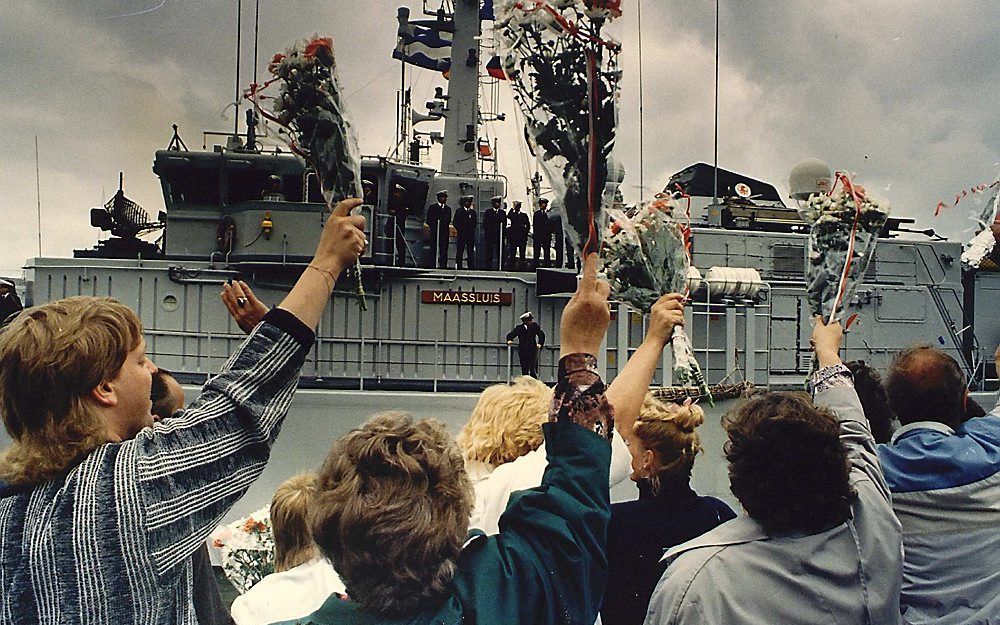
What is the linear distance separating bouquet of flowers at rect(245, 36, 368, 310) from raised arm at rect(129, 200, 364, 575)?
686 mm

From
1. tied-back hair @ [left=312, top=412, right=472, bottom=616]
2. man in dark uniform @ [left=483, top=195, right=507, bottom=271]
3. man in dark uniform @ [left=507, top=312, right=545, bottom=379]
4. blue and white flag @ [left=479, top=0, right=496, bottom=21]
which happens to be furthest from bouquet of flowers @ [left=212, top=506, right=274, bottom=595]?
blue and white flag @ [left=479, top=0, right=496, bottom=21]

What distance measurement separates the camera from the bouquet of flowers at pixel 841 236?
2.85 metres

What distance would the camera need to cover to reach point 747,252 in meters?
12.2

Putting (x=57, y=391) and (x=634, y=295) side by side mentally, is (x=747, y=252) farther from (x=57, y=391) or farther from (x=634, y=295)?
(x=57, y=391)

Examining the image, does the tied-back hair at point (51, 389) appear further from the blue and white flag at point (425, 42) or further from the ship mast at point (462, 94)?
the blue and white flag at point (425, 42)

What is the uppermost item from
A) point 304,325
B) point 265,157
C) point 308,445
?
point 265,157

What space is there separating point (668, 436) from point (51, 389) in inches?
65.5

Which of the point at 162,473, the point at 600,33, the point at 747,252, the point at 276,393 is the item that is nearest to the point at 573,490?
the point at 276,393

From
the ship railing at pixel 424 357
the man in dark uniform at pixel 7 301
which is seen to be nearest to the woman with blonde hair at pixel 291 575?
the ship railing at pixel 424 357

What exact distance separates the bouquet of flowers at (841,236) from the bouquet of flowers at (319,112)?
1.71m

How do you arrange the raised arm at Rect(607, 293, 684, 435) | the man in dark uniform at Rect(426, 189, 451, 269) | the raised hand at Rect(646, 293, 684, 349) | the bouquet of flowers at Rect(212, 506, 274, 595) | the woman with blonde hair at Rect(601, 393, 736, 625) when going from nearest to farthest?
the raised arm at Rect(607, 293, 684, 435)
the raised hand at Rect(646, 293, 684, 349)
the woman with blonde hair at Rect(601, 393, 736, 625)
the bouquet of flowers at Rect(212, 506, 274, 595)
the man in dark uniform at Rect(426, 189, 451, 269)

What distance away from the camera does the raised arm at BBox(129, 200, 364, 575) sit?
120 centimetres

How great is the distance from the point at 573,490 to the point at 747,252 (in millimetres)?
11459

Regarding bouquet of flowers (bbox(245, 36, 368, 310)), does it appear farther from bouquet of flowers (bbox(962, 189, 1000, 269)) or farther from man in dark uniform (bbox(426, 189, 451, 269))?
man in dark uniform (bbox(426, 189, 451, 269))
